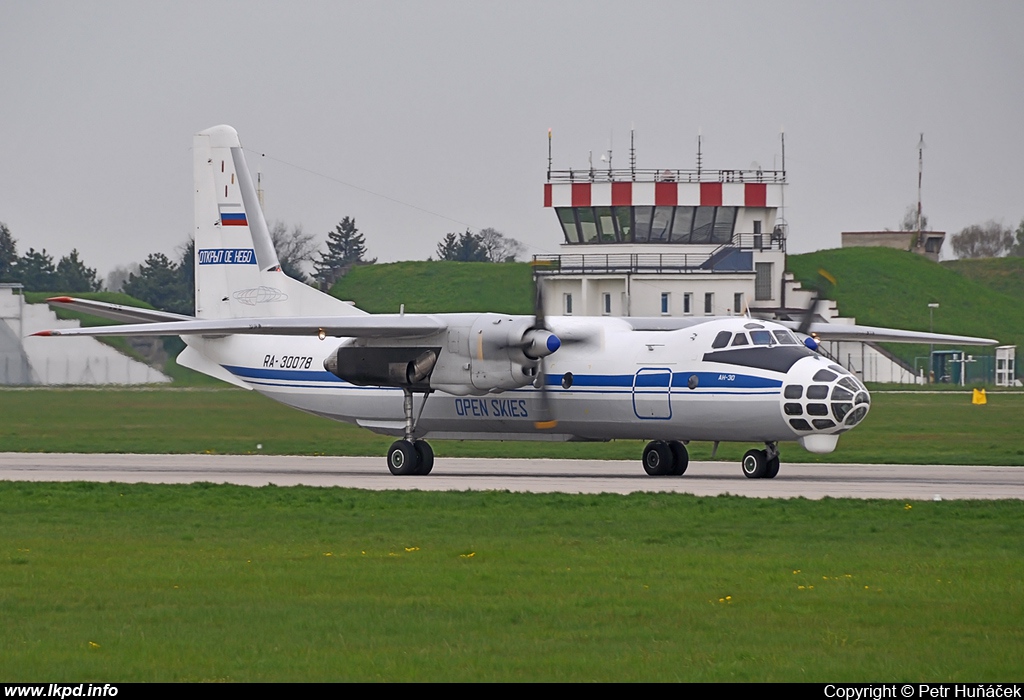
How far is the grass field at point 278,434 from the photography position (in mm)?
32875

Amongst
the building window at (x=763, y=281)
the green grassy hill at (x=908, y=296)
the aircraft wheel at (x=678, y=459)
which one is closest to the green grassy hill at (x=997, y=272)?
the green grassy hill at (x=908, y=296)

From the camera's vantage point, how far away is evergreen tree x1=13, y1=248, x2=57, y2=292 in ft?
290

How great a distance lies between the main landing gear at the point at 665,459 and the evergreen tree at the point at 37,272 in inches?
2687

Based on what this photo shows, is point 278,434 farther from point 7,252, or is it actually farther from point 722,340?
point 7,252

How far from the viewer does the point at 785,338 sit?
24891 mm

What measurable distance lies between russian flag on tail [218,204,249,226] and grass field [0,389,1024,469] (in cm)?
482

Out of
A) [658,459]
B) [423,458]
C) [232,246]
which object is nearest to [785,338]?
[658,459]

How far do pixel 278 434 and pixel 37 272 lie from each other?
63042 mm

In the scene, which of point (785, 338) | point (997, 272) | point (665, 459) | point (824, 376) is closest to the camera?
point (824, 376)

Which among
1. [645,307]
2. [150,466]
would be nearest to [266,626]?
[150,466]

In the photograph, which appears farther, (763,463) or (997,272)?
(997,272)

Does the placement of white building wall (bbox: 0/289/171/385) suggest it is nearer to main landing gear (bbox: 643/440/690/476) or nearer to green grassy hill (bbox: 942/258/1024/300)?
main landing gear (bbox: 643/440/690/476)

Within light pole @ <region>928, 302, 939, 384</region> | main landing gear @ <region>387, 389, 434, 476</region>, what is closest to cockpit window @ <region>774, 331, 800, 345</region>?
main landing gear @ <region>387, 389, 434, 476</region>

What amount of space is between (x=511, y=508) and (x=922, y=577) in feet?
24.2
